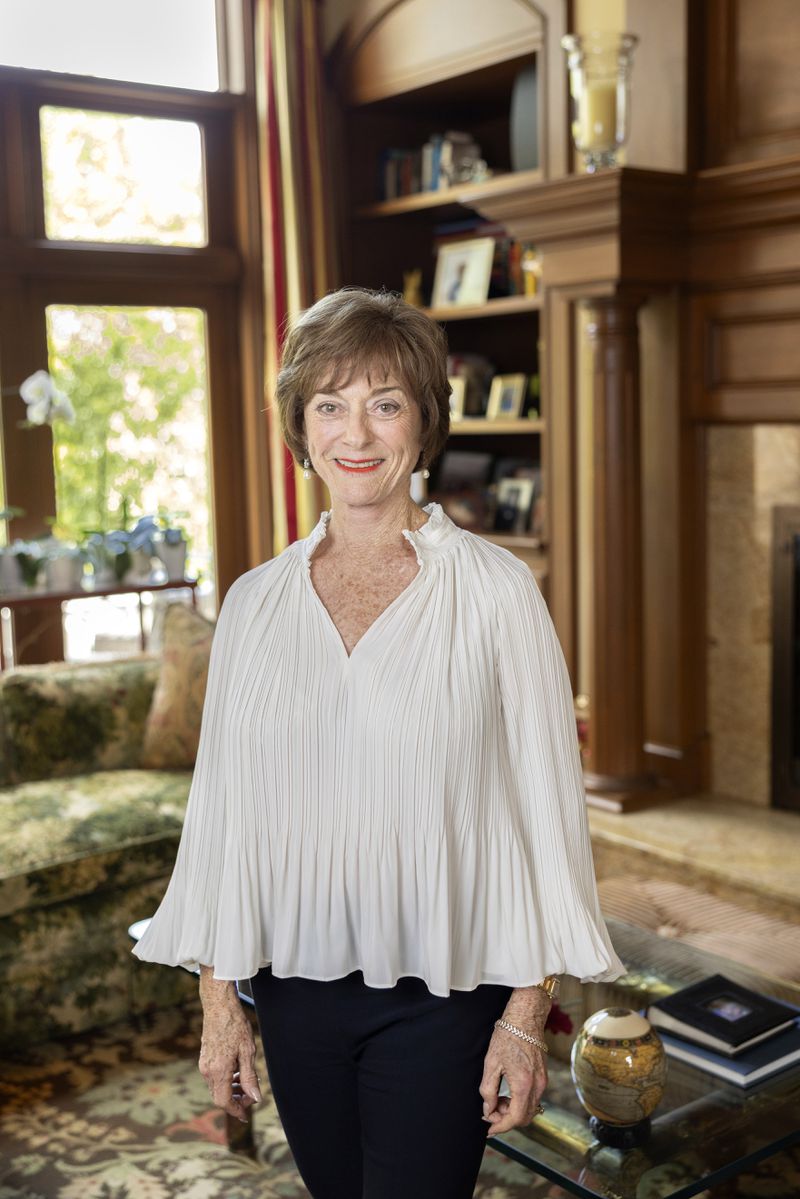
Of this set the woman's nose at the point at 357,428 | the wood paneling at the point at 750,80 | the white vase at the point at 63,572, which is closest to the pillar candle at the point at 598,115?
the wood paneling at the point at 750,80

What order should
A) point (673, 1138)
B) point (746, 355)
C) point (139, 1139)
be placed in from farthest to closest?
point (746, 355) → point (139, 1139) → point (673, 1138)

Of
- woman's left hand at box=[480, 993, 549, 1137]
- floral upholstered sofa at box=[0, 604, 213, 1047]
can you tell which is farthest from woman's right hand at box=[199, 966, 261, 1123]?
floral upholstered sofa at box=[0, 604, 213, 1047]

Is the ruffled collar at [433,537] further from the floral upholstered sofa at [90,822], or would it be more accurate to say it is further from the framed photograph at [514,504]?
the framed photograph at [514,504]

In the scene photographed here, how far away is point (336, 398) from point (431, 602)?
9.3 inches

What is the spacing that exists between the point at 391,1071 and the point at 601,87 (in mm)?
3044

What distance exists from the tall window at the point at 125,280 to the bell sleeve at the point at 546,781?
356 centimetres

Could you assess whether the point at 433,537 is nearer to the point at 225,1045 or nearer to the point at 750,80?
the point at 225,1045

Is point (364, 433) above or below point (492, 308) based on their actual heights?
below

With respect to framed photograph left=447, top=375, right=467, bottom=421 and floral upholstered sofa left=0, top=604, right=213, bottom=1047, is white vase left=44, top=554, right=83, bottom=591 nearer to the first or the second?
floral upholstered sofa left=0, top=604, right=213, bottom=1047

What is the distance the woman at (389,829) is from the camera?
52.1 inches

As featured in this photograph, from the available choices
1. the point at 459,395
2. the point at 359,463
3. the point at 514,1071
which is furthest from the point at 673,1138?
the point at 459,395

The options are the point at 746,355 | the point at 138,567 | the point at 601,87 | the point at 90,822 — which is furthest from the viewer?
the point at 138,567

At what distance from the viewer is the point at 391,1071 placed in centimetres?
134

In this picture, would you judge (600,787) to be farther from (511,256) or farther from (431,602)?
(431,602)
